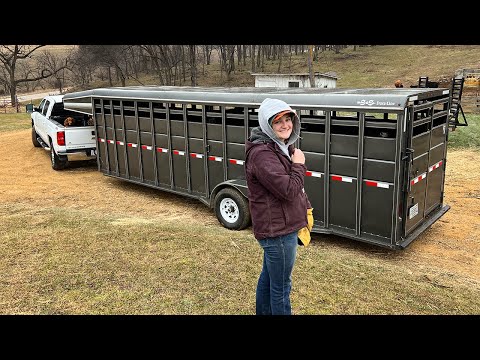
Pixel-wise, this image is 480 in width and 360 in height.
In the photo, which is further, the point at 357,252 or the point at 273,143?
the point at 357,252

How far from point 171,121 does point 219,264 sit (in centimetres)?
436

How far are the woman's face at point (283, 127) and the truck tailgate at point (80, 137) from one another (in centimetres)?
1018

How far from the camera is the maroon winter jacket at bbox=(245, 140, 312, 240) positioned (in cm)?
335

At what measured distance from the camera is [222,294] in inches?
206

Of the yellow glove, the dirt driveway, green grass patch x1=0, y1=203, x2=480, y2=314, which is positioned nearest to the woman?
the yellow glove

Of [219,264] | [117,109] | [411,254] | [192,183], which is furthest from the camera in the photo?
[117,109]

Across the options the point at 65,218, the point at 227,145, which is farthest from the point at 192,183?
the point at 65,218

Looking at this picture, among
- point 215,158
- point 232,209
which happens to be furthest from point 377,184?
point 215,158

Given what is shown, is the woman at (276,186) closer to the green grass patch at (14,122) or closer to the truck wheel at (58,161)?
the truck wheel at (58,161)

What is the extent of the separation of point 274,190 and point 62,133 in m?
10.8

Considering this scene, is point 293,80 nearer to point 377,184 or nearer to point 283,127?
point 377,184

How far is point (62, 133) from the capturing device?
498 inches

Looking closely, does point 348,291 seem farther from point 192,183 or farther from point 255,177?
point 192,183

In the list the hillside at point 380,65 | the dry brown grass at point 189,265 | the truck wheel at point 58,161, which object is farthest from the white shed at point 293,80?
the dry brown grass at point 189,265
